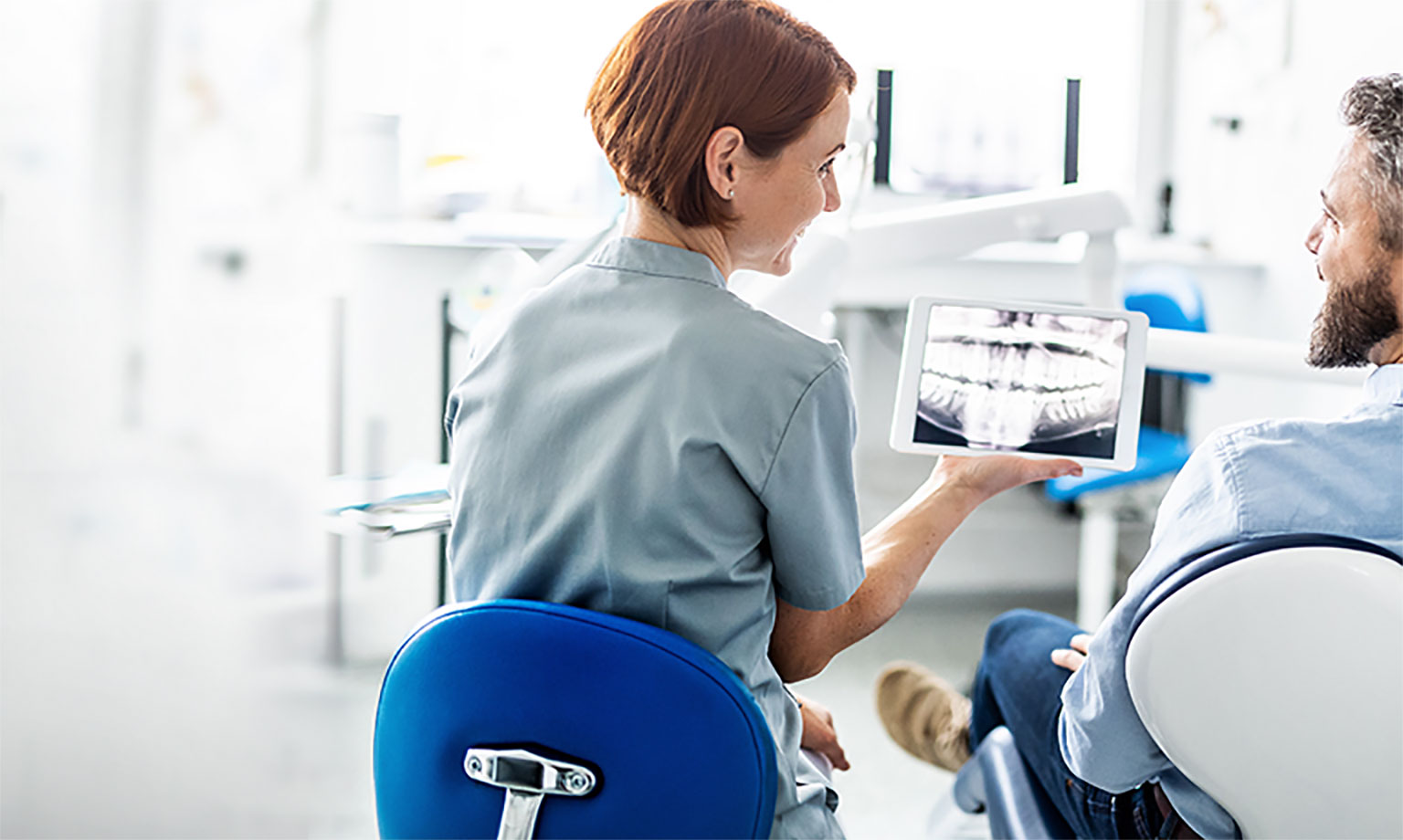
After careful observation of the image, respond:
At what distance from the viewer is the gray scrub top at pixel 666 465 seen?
0.88m

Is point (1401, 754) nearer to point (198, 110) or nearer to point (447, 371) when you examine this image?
point (198, 110)

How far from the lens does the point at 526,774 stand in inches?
33.1

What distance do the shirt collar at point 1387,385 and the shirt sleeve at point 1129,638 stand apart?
15 centimetres

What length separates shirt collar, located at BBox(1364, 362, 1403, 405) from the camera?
1.00 metres

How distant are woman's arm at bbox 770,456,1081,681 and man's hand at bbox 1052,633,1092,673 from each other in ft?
0.74

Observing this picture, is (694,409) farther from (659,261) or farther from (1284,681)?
(1284,681)

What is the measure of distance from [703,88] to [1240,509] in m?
0.58

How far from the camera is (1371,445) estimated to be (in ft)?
3.16

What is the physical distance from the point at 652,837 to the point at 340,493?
621 millimetres

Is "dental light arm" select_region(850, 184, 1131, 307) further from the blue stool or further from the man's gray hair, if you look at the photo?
the blue stool

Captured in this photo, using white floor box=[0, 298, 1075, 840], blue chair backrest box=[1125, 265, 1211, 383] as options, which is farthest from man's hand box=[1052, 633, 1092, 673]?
blue chair backrest box=[1125, 265, 1211, 383]

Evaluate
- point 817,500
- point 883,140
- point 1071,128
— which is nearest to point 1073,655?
point 817,500

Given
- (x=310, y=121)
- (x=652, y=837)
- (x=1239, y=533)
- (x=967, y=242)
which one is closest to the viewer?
(x=652, y=837)

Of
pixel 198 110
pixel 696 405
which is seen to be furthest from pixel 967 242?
pixel 198 110
